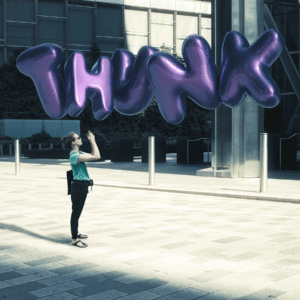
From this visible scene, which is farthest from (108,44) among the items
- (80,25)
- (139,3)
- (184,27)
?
(184,27)

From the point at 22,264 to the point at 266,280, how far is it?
2.79m

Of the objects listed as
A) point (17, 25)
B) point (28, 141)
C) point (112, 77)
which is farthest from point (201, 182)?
point (17, 25)

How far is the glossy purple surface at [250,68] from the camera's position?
1578 cm

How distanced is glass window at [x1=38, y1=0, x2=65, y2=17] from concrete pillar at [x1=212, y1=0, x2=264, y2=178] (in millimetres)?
40607

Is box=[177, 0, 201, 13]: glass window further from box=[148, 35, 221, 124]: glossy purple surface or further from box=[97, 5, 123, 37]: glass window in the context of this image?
box=[148, 35, 221, 124]: glossy purple surface

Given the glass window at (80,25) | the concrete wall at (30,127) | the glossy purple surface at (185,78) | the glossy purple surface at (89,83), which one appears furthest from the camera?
the glass window at (80,25)

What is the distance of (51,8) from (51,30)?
2.35 m

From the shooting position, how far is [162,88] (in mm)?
17453

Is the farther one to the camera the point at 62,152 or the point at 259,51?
the point at 62,152

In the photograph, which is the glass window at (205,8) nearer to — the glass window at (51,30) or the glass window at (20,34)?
the glass window at (51,30)

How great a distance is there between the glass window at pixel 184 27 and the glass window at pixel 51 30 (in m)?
13.5

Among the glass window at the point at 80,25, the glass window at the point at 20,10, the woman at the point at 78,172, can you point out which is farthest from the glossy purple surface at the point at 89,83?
the glass window at the point at 80,25

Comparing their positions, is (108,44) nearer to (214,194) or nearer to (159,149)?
(159,149)

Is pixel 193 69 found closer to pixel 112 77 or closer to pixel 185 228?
pixel 112 77
